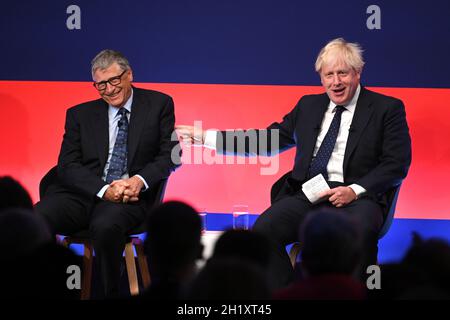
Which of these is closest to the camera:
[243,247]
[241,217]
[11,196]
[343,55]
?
[243,247]

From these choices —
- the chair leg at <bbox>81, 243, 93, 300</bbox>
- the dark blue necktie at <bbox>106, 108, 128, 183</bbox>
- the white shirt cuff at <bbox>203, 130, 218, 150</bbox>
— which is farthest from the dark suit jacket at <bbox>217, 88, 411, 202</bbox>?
the chair leg at <bbox>81, 243, 93, 300</bbox>

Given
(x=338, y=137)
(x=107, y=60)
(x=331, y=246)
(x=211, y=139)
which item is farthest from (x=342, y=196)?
(x=331, y=246)

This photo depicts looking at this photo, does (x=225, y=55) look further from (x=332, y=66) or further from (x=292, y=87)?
(x=332, y=66)

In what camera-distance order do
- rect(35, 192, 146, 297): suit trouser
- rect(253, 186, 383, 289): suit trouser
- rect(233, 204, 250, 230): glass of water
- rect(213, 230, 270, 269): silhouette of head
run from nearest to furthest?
rect(213, 230, 270, 269): silhouette of head
rect(253, 186, 383, 289): suit trouser
rect(35, 192, 146, 297): suit trouser
rect(233, 204, 250, 230): glass of water

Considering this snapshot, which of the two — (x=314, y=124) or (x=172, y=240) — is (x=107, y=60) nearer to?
(x=314, y=124)

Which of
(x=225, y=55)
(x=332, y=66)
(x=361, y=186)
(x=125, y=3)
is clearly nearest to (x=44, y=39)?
(x=125, y=3)

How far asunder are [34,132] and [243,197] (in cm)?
164

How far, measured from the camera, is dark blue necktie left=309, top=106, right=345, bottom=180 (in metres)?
4.24

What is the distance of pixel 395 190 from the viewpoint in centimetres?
411

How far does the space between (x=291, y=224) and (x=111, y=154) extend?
1209mm

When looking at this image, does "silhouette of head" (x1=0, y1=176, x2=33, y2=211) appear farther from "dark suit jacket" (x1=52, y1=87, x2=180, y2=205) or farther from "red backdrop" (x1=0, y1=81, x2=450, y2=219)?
"red backdrop" (x1=0, y1=81, x2=450, y2=219)

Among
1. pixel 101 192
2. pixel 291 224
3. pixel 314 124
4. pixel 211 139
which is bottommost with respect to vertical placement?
pixel 291 224

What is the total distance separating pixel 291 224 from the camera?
4047 mm

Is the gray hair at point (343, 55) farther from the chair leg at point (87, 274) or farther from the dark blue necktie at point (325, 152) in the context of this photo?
the chair leg at point (87, 274)
